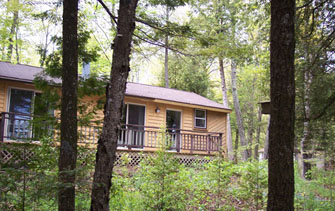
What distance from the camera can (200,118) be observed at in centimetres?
1437

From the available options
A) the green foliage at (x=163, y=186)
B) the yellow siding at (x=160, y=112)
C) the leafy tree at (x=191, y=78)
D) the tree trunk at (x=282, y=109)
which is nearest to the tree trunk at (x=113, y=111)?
the green foliage at (x=163, y=186)

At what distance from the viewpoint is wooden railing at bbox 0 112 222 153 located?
373cm

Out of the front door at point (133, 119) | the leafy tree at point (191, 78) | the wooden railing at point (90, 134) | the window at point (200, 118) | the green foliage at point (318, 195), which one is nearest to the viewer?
the wooden railing at point (90, 134)

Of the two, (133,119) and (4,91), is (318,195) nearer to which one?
(133,119)

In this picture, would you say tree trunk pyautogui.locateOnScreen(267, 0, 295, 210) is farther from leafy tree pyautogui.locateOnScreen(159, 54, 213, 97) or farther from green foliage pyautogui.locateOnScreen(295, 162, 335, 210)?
leafy tree pyautogui.locateOnScreen(159, 54, 213, 97)

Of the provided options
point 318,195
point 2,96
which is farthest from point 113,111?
point 2,96

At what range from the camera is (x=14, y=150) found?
3.19m

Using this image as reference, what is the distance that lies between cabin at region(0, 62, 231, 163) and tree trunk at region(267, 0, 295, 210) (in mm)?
6142

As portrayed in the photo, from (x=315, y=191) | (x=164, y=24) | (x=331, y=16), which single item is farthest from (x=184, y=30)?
(x=315, y=191)

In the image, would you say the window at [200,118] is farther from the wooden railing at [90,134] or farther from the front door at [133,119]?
the front door at [133,119]

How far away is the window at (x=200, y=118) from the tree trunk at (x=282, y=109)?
1094 centimetres

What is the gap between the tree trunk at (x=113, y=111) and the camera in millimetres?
3225

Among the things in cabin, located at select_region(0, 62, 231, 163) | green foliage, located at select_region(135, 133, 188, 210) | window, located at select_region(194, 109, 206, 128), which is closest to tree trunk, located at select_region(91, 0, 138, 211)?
green foliage, located at select_region(135, 133, 188, 210)

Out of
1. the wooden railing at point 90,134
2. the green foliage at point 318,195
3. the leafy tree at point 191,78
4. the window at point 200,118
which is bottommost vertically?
the green foliage at point 318,195
